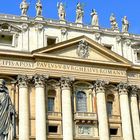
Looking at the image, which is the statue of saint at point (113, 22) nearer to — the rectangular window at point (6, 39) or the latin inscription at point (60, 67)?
the latin inscription at point (60, 67)

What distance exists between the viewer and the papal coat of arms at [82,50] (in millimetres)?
33625

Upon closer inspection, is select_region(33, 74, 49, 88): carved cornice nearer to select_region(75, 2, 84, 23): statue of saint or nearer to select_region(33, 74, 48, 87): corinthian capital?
select_region(33, 74, 48, 87): corinthian capital

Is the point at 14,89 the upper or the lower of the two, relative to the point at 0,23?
lower

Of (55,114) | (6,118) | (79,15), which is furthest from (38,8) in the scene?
(6,118)

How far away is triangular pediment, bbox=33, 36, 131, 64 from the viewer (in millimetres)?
32722

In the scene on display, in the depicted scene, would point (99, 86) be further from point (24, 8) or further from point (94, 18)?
point (24, 8)

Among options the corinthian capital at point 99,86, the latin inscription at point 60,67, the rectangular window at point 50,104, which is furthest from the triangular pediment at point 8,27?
the corinthian capital at point 99,86

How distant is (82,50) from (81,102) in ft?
14.9

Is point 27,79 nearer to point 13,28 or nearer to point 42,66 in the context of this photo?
point 42,66

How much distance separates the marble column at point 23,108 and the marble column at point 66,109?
9.89 ft

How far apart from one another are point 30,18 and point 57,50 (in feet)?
12.0

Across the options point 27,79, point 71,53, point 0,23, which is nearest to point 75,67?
point 71,53

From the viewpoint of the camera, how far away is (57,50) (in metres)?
32.6

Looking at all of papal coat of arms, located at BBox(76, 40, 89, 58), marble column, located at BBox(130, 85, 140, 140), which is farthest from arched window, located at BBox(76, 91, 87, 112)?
marble column, located at BBox(130, 85, 140, 140)
